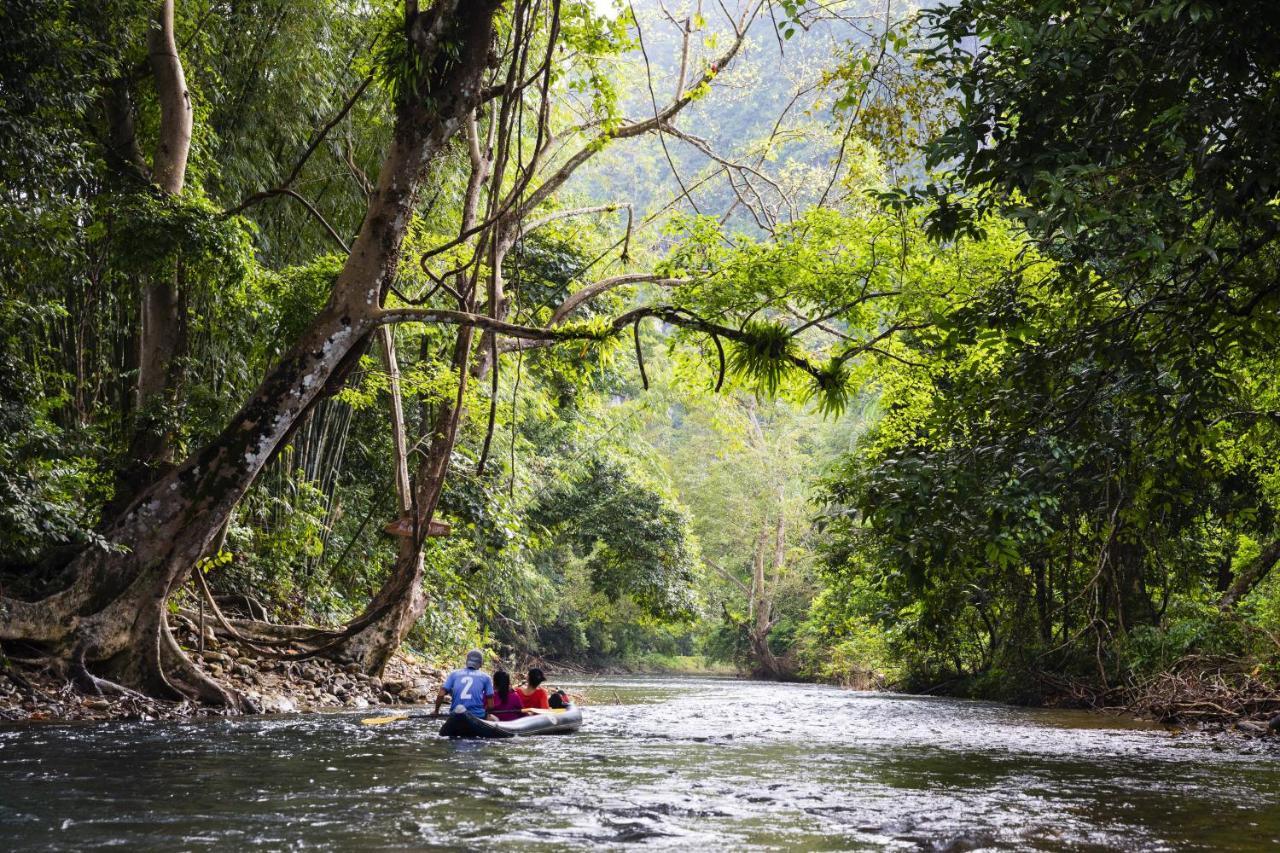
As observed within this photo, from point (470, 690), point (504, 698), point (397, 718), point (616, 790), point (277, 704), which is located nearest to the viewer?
point (616, 790)

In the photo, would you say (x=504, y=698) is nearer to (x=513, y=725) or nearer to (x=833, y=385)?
(x=513, y=725)

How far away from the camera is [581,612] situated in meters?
34.2

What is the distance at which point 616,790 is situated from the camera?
6066 millimetres

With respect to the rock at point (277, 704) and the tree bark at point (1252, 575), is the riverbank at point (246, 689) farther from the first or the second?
the tree bark at point (1252, 575)

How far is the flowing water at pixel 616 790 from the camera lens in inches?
180

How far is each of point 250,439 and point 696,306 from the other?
4.32m

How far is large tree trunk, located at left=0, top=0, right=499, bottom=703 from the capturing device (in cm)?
866

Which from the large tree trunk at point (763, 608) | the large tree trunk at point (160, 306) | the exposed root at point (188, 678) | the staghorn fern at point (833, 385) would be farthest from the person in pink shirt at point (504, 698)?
the large tree trunk at point (763, 608)

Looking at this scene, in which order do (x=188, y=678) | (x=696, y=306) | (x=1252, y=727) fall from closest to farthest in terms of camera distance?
(x=188, y=678) < (x=1252, y=727) < (x=696, y=306)

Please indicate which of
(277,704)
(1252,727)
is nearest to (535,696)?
(277,704)

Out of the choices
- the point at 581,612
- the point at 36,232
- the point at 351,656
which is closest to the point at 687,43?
the point at 36,232

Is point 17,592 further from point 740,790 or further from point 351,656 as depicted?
point 740,790

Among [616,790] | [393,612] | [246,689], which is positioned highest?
[393,612]

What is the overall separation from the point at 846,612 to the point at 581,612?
1511 centimetres
